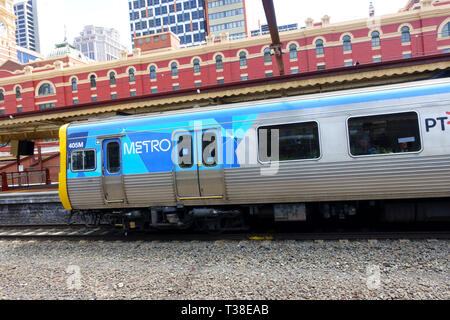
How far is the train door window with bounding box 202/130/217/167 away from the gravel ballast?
1878mm

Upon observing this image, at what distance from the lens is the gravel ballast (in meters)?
4.57

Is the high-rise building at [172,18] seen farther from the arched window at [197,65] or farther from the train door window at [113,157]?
the train door window at [113,157]

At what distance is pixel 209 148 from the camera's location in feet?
24.3

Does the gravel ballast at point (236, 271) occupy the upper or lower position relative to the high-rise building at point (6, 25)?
lower

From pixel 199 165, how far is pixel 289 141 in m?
2.17

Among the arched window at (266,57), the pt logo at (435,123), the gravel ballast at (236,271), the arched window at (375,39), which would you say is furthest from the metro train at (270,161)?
Result: the arched window at (375,39)

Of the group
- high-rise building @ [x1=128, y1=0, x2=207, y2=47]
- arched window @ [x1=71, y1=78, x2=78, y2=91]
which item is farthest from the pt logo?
high-rise building @ [x1=128, y1=0, x2=207, y2=47]

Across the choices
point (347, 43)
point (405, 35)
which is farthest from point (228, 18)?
point (405, 35)

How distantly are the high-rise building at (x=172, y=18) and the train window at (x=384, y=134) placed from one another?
108m

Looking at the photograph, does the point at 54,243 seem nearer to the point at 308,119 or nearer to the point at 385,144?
the point at 308,119

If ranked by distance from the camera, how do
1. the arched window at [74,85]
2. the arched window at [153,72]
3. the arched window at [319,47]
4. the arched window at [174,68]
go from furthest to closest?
the arched window at [74,85] → the arched window at [153,72] → the arched window at [174,68] → the arched window at [319,47]

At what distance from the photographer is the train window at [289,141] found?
6844mm

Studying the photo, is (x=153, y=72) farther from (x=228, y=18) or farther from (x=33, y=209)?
(x=228, y=18)

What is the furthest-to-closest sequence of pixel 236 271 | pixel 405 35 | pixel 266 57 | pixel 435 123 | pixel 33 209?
pixel 266 57, pixel 405 35, pixel 33 209, pixel 435 123, pixel 236 271
